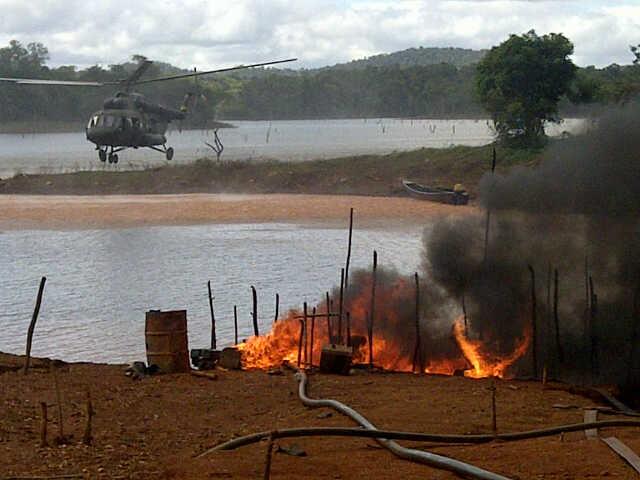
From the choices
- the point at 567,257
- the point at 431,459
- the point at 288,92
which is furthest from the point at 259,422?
the point at 288,92

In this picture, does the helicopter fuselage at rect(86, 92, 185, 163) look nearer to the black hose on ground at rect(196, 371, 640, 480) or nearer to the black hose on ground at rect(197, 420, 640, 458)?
the black hose on ground at rect(196, 371, 640, 480)

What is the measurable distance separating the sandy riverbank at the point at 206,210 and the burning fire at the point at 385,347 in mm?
27915

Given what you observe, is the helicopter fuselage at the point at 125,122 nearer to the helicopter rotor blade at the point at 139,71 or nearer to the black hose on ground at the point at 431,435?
the helicopter rotor blade at the point at 139,71

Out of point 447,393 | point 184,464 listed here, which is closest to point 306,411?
point 447,393

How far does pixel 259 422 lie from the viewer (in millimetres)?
14992

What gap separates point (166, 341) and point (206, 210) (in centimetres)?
3962

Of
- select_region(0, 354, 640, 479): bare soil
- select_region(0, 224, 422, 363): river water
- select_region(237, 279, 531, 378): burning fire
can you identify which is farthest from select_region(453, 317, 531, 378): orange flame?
select_region(0, 224, 422, 363): river water

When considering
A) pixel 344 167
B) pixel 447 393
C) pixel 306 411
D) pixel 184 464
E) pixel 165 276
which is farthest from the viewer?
pixel 344 167

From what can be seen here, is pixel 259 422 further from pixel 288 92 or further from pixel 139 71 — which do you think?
pixel 288 92

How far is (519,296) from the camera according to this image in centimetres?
2114

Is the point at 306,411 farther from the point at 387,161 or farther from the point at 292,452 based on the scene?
the point at 387,161

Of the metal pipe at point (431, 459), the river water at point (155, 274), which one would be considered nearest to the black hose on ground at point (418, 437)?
the metal pipe at point (431, 459)

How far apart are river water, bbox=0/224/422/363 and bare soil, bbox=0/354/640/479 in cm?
600

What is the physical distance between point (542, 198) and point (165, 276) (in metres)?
17.0
